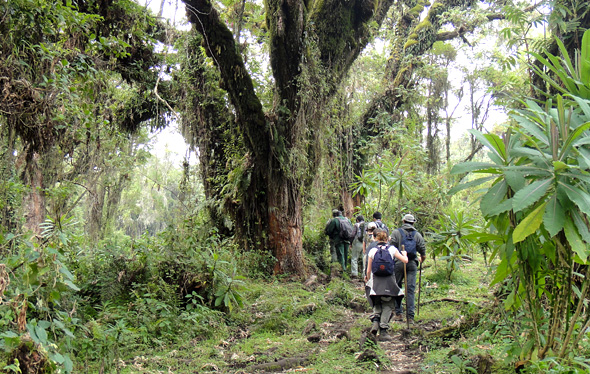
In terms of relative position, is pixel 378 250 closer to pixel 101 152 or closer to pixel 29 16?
pixel 29 16

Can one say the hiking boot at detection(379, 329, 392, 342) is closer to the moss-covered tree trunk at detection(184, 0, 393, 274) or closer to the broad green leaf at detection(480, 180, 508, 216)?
the broad green leaf at detection(480, 180, 508, 216)

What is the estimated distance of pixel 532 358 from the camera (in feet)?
10.5

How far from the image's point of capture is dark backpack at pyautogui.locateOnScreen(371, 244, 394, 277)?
5746mm

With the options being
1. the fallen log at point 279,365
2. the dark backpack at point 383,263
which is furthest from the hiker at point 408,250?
the fallen log at point 279,365

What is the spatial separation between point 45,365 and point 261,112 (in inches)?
263

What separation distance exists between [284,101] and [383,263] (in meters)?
4.59

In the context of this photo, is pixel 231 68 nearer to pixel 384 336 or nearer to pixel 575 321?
pixel 384 336

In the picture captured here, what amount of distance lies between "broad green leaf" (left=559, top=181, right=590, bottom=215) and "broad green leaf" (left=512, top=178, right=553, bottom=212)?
11cm

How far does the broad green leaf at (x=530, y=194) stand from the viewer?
279 centimetres

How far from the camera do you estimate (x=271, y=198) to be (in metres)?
9.66

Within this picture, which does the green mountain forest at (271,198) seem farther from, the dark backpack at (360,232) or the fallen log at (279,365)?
the dark backpack at (360,232)

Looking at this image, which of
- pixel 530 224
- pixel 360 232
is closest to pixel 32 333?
pixel 530 224

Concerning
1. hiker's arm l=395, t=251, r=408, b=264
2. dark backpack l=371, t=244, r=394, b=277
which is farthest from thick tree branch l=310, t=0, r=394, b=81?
dark backpack l=371, t=244, r=394, b=277

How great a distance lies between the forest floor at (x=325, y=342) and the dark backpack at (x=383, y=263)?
2.65 feet
